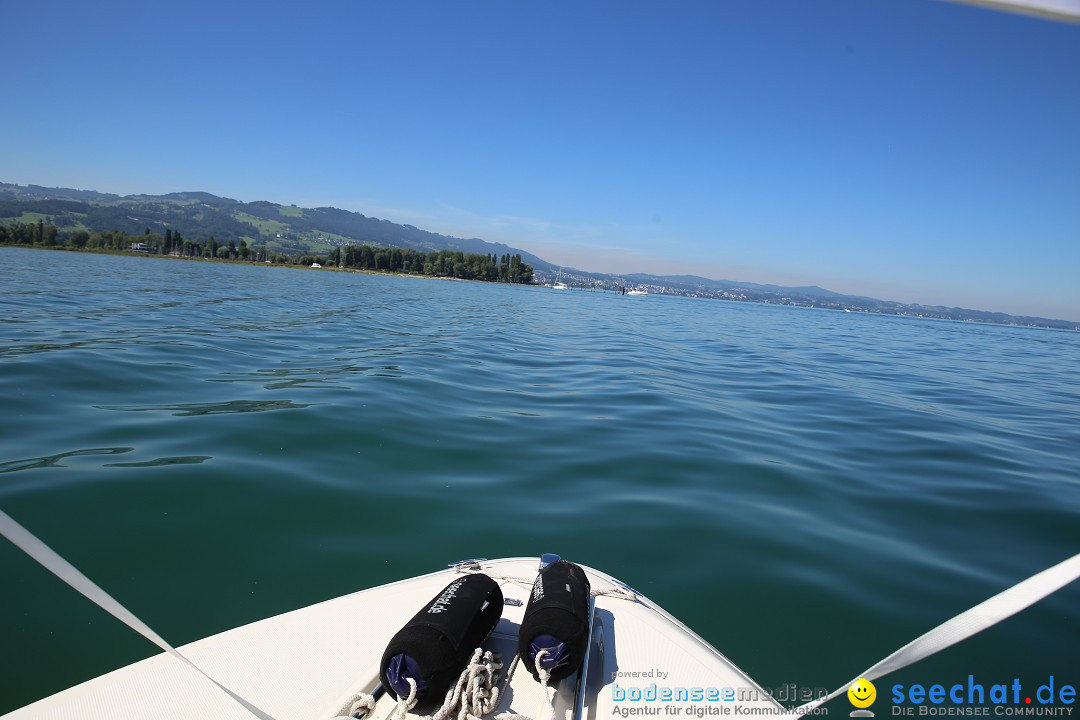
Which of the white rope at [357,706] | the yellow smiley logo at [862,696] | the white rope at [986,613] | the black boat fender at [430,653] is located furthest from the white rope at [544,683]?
the yellow smiley logo at [862,696]

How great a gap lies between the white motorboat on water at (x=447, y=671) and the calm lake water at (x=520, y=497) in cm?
72

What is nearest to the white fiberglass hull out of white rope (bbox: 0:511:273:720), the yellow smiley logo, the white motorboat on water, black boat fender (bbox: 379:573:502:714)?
the white motorboat on water

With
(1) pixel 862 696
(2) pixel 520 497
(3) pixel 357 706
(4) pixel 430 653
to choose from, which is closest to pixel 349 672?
(3) pixel 357 706

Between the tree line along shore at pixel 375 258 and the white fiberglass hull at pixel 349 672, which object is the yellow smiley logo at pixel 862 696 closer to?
the white fiberglass hull at pixel 349 672

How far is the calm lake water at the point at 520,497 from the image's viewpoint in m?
3.29

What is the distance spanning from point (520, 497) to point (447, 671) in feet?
9.73

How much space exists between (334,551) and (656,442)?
4.11 m

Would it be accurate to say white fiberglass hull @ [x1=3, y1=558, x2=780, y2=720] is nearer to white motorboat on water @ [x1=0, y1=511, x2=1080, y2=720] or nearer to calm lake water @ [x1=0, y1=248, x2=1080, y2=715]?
white motorboat on water @ [x1=0, y1=511, x2=1080, y2=720]

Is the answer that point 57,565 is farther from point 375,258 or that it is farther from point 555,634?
point 375,258

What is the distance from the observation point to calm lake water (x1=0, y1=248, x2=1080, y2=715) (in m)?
3.29

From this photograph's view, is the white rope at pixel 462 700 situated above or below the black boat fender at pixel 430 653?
below

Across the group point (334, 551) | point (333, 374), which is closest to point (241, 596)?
point (334, 551)

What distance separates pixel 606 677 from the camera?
7.74ft

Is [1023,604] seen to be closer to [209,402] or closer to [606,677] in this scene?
[606,677]
